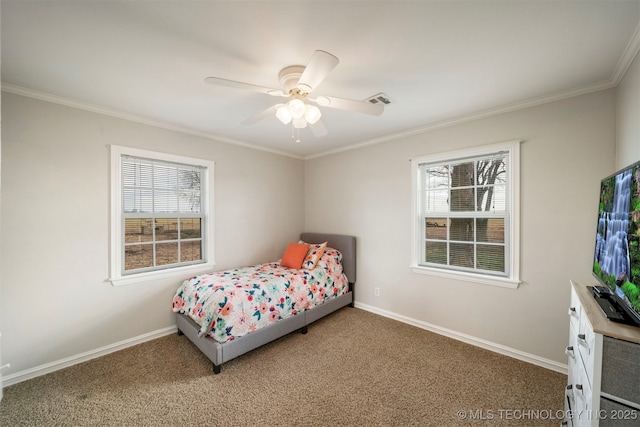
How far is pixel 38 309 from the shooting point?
2.12 meters

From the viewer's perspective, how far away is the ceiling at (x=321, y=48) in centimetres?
127

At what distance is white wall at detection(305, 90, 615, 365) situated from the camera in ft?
6.70

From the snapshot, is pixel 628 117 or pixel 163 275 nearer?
pixel 628 117

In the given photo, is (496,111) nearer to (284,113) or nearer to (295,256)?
Result: (284,113)

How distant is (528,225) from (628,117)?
101cm

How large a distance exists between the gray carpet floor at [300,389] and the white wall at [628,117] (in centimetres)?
184

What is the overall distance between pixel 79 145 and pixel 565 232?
4.53 meters

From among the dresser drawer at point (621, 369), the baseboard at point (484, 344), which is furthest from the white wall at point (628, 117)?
the baseboard at point (484, 344)

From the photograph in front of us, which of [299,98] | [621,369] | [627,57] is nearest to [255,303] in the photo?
[299,98]

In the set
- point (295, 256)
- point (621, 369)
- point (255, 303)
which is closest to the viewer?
point (621, 369)

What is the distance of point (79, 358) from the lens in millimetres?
2289

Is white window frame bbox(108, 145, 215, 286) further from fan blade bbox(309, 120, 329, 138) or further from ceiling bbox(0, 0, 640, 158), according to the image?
fan blade bbox(309, 120, 329, 138)

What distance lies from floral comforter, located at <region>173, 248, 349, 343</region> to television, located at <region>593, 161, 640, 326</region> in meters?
2.37

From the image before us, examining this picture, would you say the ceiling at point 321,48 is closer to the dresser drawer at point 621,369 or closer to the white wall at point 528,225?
the white wall at point 528,225
